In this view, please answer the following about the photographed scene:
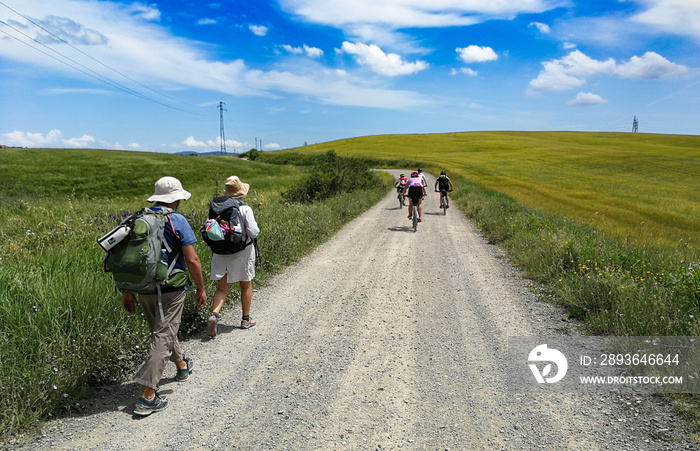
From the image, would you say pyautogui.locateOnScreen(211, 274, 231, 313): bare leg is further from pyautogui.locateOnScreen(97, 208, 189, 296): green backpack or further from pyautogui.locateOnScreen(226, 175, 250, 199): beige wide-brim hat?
pyautogui.locateOnScreen(97, 208, 189, 296): green backpack

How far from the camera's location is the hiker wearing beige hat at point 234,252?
16.7ft

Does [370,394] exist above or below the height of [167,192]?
below

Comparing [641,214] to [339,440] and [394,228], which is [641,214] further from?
[339,440]

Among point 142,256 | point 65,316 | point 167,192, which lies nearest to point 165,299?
point 142,256

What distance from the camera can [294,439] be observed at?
317 centimetres

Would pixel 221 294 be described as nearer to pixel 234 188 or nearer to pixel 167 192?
pixel 234 188

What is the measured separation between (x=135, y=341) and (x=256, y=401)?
5.13 ft

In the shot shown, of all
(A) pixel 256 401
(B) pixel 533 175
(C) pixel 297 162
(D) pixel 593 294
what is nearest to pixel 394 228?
(D) pixel 593 294

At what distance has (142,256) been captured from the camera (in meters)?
3.32

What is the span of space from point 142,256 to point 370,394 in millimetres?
2303

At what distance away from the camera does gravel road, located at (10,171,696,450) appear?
3168 millimetres

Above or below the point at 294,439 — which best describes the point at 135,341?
above
